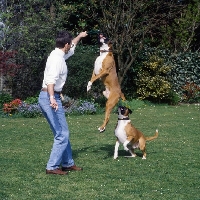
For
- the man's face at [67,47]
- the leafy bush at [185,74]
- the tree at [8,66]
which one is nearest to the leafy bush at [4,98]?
the tree at [8,66]

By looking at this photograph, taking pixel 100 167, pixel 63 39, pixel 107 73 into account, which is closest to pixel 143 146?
pixel 100 167

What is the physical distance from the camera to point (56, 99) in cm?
671

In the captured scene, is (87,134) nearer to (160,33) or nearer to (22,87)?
(22,87)

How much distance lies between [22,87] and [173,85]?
6.30 metres

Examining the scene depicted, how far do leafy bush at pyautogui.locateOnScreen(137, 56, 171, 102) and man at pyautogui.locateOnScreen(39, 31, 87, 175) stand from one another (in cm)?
1173

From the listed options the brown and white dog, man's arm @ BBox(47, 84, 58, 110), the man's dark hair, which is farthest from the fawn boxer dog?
man's arm @ BBox(47, 84, 58, 110)

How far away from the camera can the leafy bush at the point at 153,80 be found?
1841cm

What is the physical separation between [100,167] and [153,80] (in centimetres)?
1150

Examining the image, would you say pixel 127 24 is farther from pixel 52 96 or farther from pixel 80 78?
pixel 52 96

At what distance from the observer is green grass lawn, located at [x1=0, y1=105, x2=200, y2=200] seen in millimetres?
5820

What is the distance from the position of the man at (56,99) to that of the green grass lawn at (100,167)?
0.31 metres

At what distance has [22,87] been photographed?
17.5 meters

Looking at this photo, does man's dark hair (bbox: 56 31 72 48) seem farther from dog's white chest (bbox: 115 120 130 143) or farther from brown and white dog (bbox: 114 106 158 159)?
dog's white chest (bbox: 115 120 130 143)

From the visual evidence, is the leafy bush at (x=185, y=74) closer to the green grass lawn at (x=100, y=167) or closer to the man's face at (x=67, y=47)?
the green grass lawn at (x=100, y=167)
